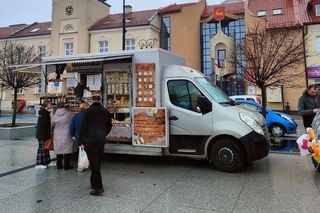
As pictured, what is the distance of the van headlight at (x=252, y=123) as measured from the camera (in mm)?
6309

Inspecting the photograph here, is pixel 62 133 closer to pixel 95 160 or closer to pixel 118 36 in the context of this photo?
pixel 95 160

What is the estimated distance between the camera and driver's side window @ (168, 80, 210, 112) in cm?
686

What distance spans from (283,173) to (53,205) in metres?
4.76

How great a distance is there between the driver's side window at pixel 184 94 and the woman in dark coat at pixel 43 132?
312 cm

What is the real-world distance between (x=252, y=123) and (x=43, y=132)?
4.98 meters

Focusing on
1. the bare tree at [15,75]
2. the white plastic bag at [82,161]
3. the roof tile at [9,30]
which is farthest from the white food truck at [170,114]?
the roof tile at [9,30]

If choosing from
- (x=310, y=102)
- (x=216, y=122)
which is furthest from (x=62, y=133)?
(x=310, y=102)

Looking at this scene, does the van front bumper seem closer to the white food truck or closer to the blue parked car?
the white food truck

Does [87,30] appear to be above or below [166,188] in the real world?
above

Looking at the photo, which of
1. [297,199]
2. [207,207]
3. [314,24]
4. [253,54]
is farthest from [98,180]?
[314,24]

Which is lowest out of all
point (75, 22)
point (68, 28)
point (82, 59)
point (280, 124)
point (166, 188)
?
point (166, 188)

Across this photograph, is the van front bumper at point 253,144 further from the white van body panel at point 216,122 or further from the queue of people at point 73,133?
the queue of people at point 73,133

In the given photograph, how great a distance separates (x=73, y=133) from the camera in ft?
21.1

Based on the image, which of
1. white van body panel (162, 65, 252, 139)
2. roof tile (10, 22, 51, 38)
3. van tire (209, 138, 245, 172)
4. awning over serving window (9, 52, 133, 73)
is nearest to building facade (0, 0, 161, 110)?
roof tile (10, 22, 51, 38)
